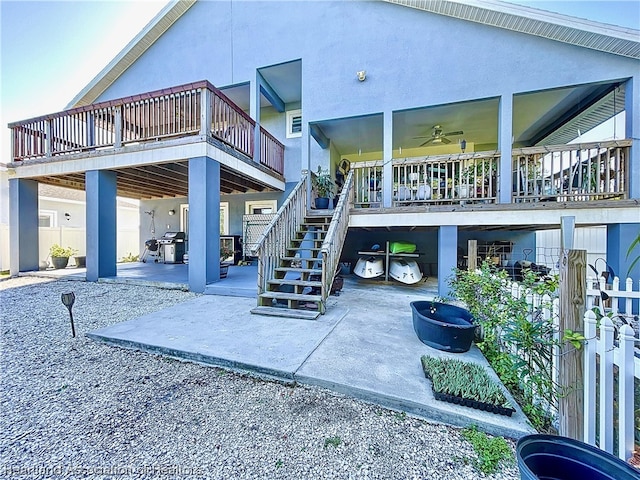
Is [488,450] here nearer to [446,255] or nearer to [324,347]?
[324,347]

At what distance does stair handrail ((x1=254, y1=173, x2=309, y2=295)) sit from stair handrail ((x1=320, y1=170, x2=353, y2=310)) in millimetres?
794

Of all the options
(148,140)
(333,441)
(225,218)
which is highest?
(148,140)

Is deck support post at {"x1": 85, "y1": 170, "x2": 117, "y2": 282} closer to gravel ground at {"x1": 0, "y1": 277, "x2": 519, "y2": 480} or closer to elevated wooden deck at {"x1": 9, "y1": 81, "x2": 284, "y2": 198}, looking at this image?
elevated wooden deck at {"x1": 9, "y1": 81, "x2": 284, "y2": 198}

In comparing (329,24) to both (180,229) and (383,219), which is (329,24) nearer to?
(383,219)

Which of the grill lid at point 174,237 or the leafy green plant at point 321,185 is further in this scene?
the grill lid at point 174,237

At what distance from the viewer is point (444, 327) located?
2.86 meters

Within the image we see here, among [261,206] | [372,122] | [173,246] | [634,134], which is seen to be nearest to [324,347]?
[372,122]

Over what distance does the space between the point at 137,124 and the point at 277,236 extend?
4465mm

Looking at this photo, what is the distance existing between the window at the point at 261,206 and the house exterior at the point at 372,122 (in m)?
0.71

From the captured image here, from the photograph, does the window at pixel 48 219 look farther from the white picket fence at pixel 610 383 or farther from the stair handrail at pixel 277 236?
the white picket fence at pixel 610 383

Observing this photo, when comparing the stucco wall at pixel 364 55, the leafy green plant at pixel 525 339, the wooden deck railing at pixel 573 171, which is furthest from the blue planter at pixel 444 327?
the stucco wall at pixel 364 55

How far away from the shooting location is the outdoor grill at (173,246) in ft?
31.8

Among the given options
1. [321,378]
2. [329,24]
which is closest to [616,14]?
[329,24]

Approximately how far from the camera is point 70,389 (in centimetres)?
227
